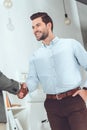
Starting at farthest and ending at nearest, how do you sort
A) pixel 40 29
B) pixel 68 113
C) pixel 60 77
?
pixel 40 29 → pixel 60 77 → pixel 68 113

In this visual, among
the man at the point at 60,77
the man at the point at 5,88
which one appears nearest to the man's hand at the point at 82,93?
the man at the point at 60,77

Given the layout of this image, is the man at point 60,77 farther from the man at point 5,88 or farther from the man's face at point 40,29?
the man at point 5,88

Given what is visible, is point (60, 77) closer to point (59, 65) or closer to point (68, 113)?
point (59, 65)

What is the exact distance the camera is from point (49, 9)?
410cm

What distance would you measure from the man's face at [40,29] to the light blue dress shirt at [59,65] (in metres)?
0.09

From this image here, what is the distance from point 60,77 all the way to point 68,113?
31 centimetres

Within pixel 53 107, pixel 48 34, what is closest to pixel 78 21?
pixel 48 34

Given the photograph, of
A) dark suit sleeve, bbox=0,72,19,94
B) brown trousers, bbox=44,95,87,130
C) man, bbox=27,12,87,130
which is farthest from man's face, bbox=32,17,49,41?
brown trousers, bbox=44,95,87,130

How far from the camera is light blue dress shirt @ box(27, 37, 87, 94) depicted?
252cm

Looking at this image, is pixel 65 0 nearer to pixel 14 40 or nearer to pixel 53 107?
pixel 14 40

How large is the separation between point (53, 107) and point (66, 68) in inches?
13.6

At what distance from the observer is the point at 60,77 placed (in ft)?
8.36

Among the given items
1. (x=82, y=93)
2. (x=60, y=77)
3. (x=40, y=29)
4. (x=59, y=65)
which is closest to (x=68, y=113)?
(x=82, y=93)

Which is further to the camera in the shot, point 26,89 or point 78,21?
point 78,21
